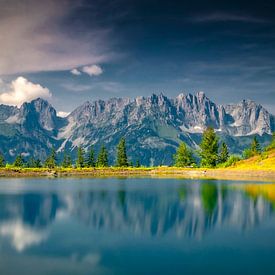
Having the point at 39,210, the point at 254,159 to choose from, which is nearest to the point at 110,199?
the point at 39,210

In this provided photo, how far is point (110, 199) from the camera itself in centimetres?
5988

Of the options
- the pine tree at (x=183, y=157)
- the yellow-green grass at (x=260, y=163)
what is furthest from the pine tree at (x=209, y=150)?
the yellow-green grass at (x=260, y=163)

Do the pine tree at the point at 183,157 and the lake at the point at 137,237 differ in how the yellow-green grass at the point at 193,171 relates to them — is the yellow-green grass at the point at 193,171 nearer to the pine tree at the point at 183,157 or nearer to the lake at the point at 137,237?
the pine tree at the point at 183,157

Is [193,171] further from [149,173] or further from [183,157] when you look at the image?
[183,157]

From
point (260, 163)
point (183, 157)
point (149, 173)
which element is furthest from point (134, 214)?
point (183, 157)

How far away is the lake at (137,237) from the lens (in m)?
24.0

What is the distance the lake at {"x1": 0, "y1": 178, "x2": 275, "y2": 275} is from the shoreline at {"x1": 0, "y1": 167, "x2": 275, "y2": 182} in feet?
258

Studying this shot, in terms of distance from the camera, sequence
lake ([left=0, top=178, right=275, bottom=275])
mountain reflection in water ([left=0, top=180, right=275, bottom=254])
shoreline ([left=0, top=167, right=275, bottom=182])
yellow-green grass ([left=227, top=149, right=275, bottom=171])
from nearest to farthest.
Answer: lake ([left=0, top=178, right=275, bottom=275]), mountain reflection in water ([left=0, top=180, right=275, bottom=254]), shoreline ([left=0, top=167, right=275, bottom=182]), yellow-green grass ([left=227, top=149, right=275, bottom=171])

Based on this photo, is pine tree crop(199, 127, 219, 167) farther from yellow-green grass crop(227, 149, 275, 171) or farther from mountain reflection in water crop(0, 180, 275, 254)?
mountain reflection in water crop(0, 180, 275, 254)

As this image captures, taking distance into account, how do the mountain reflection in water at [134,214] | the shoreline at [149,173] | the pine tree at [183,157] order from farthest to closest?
1. the pine tree at [183,157]
2. the shoreline at [149,173]
3. the mountain reflection in water at [134,214]

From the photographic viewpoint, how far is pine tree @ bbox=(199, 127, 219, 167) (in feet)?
586

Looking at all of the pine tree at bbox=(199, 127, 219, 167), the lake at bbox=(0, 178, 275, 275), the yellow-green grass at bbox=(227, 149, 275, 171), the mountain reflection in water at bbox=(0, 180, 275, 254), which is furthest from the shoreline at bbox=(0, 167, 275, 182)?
the lake at bbox=(0, 178, 275, 275)

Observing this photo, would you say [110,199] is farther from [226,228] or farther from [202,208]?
[226,228]

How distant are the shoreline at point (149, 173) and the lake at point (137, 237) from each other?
78.7 metres
